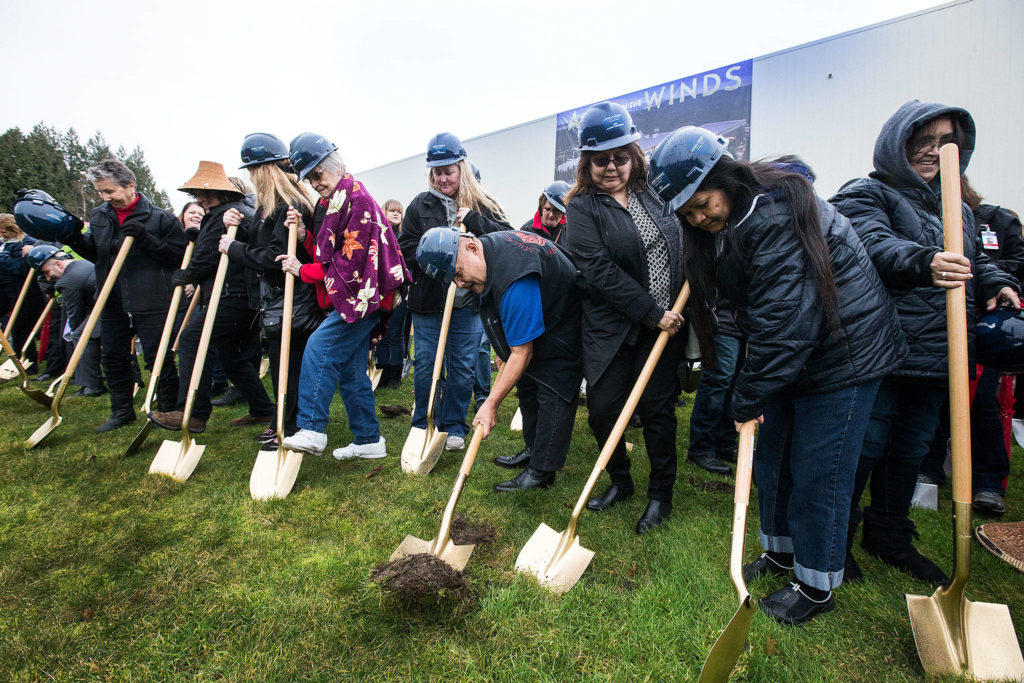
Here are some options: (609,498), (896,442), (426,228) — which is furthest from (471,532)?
(426,228)

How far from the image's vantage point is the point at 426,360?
4090 mm

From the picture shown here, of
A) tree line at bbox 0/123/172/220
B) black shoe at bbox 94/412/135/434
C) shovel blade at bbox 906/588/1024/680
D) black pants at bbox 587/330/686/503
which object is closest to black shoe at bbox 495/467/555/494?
black pants at bbox 587/330/686/503

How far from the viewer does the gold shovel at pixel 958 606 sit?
1.76m

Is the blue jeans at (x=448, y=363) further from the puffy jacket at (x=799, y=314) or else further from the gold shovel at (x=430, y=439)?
the puffy jacket at (x=799, y=314)

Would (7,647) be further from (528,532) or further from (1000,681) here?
(1000,681)

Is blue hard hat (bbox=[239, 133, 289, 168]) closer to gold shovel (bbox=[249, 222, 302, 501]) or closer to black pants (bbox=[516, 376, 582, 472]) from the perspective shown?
gold shovel (bbox=[249, 222, 302, 501])

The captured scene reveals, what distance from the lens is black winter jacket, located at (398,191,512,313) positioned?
4016mm

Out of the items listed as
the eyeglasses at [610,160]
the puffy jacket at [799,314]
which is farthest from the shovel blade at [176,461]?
the puffy jacket at [799,314]

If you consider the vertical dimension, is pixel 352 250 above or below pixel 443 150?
Result: below

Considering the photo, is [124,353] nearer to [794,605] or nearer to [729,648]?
[729,648]

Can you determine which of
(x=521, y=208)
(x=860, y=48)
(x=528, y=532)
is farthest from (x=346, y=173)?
(x=521, y=208)

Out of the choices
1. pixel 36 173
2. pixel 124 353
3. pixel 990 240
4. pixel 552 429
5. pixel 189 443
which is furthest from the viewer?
pixel 36 173

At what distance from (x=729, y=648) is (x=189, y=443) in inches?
141

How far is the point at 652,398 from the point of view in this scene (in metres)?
2.78
